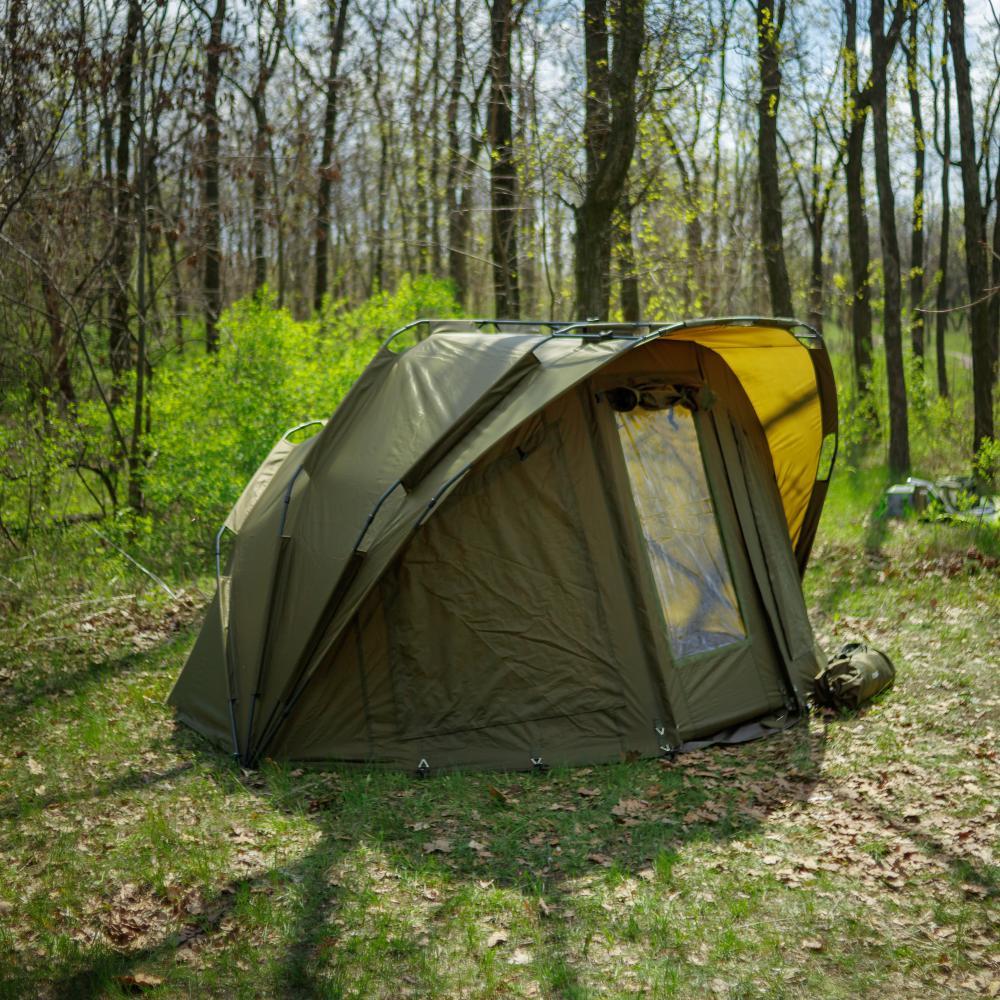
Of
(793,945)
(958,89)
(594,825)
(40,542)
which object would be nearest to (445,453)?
(594,825)

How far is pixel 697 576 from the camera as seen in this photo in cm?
608

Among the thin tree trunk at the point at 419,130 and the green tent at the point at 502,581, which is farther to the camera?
the thin tree trunk at the point at 419,130

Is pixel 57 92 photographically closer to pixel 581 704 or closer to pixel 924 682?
pixel 581 704

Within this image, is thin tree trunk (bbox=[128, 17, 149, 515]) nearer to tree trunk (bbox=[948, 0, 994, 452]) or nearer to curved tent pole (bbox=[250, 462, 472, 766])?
curved tent pole (bbox=[250, 462, 472, 766])

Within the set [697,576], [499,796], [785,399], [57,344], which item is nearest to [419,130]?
[57,344]

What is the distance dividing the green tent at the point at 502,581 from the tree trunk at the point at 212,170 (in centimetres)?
578

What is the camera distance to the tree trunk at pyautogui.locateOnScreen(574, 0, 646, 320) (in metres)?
9.20

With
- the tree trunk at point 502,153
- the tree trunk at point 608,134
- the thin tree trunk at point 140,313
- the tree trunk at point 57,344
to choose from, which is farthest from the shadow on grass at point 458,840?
the tree trunk at point 502,153

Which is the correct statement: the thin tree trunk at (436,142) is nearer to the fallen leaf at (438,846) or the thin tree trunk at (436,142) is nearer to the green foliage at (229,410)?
the green foliage at (229,410)

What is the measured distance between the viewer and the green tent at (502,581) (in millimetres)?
5402

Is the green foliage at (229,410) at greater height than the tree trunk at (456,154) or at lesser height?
lesser

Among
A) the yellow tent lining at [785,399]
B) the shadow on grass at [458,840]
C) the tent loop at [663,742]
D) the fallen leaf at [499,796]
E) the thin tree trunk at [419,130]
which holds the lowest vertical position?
the shadow on grass at [458,840]

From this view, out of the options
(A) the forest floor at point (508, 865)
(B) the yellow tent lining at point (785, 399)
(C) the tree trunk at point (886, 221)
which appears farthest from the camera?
(C) the tree trunk at point (886, 221)

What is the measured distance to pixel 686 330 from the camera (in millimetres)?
5742
